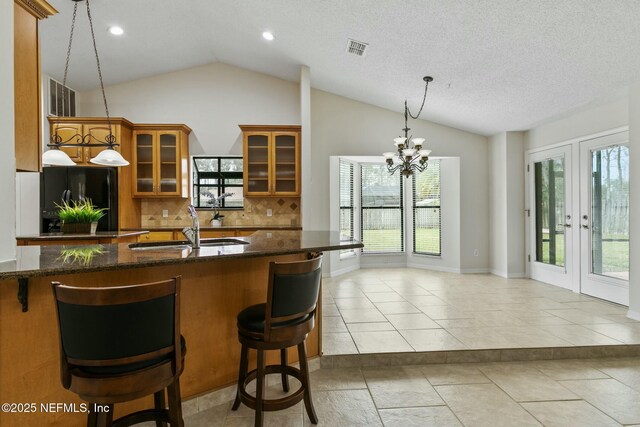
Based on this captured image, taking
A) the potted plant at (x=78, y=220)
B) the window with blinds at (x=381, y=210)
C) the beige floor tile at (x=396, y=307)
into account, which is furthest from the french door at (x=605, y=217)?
the potted plant at (x=78, y=220)

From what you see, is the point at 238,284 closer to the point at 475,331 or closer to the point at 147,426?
the point at 147,426

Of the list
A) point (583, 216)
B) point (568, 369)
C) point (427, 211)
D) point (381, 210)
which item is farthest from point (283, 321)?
point (427, 211)

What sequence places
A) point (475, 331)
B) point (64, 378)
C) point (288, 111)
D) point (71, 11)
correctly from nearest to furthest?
point (64, 378) → point (475, 331) → point (71, 11) → point (288, 111)

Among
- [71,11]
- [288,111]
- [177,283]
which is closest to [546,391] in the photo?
[177,283]

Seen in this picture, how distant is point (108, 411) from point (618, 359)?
3.77m

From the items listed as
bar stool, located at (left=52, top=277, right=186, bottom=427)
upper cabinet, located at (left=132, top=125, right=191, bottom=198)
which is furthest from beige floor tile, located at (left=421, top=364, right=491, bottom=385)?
upper cabinet, located at (left=132, top=125, right=191, bottom=198)

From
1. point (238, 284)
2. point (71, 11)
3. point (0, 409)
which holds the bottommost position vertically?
point (0, 409)

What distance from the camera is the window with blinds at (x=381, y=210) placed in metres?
Result: 6.80

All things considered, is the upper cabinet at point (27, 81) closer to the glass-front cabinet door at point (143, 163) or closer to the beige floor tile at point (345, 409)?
the beige floor tile at point (345, 409)

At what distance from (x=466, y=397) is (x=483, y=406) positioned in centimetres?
13

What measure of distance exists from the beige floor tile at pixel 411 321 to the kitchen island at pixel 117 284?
1504 mm

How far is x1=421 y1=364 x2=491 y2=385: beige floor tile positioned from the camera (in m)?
2.60

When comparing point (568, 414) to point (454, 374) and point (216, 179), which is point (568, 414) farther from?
point (216, 179)

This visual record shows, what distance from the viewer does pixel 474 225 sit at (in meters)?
6.16
